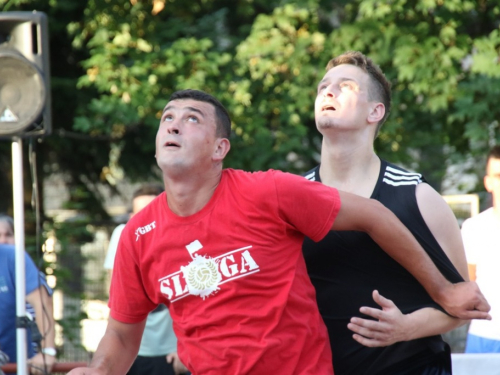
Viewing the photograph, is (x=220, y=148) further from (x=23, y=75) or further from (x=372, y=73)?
(x=23, y=75)

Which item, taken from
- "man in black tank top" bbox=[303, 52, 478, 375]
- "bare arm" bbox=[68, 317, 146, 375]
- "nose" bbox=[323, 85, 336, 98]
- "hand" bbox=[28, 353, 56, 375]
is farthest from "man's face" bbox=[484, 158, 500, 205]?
"hand" bbox=[28, 353, 56, 375]

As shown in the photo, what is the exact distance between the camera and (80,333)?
882 cm

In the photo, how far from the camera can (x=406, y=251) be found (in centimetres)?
301

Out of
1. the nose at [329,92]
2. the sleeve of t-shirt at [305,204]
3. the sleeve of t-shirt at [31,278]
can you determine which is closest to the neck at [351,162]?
the nose at [329,92]

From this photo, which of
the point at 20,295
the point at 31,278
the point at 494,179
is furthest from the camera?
the point at 31,278

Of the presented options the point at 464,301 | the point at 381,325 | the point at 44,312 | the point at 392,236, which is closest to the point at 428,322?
the point at 464,301

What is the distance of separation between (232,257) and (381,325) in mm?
577

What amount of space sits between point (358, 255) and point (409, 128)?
6746mm

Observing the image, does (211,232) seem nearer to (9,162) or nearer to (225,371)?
(225,371)

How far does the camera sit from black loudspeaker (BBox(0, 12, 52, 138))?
5684mm

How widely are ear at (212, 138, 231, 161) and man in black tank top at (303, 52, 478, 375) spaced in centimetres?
46

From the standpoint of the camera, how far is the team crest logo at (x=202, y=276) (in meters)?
2.85

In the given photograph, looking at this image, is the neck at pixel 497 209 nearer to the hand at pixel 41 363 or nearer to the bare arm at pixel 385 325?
the bare arm at pixel 385 325

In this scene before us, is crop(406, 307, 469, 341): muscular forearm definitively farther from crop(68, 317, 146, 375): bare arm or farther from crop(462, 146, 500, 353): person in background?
crop(462, 146, 500, 353): person in background
